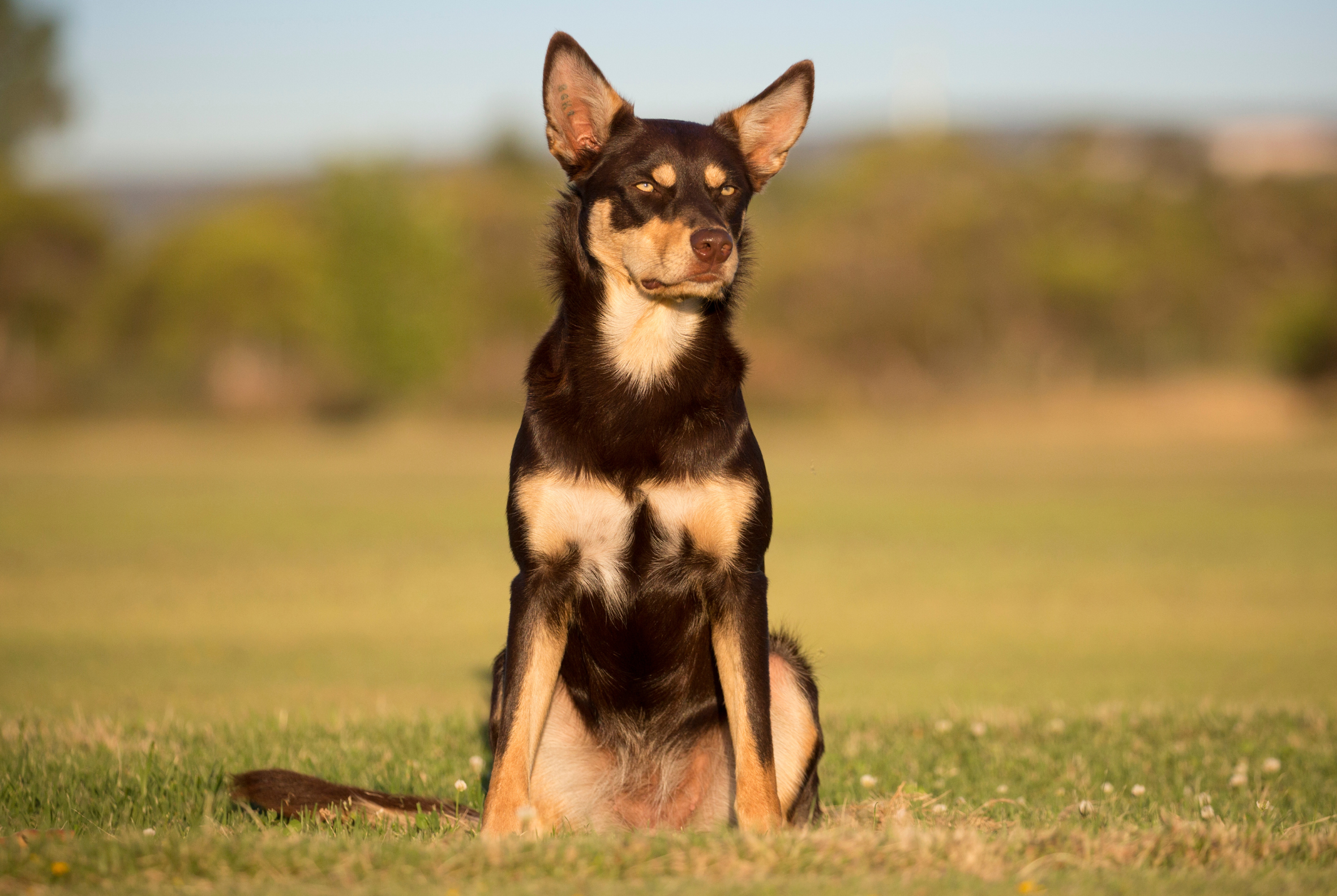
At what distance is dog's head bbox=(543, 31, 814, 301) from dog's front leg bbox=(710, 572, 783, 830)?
1.17 metres

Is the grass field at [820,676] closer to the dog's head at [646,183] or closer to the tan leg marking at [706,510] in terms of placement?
the tan leg marking at [706,510]

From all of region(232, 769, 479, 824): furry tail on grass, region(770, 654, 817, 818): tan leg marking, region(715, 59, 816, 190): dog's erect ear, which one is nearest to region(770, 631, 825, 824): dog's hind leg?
region(770, 654, 817, 818): tan leg marking

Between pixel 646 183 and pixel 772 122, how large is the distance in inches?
29.3

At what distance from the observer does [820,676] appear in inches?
328

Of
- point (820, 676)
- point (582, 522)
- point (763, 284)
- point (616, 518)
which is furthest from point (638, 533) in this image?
point (763, 284)

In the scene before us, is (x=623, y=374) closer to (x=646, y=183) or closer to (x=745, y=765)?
(x=646, y=183)

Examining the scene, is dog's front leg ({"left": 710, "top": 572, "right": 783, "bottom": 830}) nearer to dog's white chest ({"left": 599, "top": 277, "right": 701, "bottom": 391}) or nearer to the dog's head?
dog's white chest ({"left": 599, "top": 277, "right": 701, "bottom": 391})

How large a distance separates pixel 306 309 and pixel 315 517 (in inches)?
1584

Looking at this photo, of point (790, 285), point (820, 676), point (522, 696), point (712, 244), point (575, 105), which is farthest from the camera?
point (790, 285)

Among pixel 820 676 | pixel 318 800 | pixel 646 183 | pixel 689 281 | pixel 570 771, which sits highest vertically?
pixel 646 183

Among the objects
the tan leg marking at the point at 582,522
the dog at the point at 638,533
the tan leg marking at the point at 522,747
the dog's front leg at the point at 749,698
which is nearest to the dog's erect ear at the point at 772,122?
the dog at the point at 638,533

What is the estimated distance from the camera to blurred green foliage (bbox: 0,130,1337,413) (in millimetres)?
51406

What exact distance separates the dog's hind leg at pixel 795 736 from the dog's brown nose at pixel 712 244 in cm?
151

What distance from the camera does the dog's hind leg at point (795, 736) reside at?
4629 millimetres
